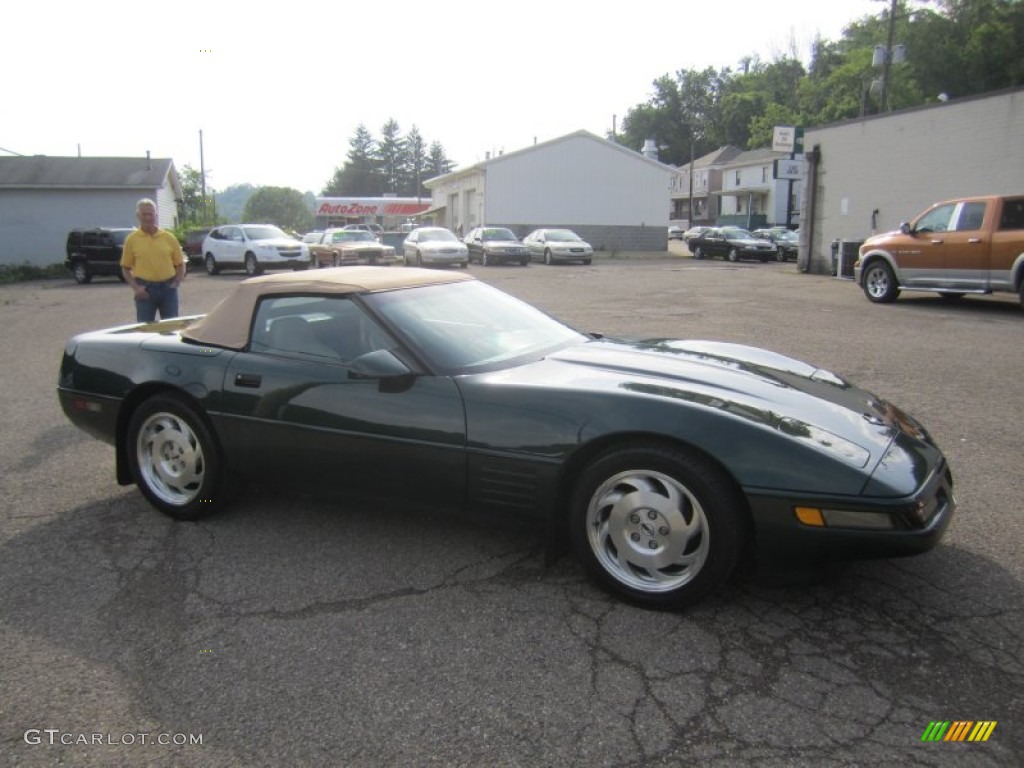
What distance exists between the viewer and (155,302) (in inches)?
281

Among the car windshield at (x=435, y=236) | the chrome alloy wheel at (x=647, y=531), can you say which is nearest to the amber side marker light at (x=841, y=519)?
the chrome alloy wheel at (x=647, y=531)

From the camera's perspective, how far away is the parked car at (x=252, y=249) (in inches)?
951

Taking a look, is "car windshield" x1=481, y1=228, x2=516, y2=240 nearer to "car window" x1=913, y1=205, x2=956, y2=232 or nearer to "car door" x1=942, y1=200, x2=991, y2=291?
"car window" x1=913, y1=205, x2=956, y2=232

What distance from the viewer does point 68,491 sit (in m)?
4.51

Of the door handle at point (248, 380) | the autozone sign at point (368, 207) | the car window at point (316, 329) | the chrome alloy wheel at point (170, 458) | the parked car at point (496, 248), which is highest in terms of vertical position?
the autozone sign at point (368, 207)

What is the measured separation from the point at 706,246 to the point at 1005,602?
32534mm

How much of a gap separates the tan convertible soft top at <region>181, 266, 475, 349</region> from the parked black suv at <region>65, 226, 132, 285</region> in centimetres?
2249

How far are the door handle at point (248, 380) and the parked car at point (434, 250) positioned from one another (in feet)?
75.3

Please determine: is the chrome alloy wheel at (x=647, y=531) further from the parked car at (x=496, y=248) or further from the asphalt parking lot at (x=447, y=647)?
the parked car at (x=496, y=248)

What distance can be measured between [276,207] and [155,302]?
4640 inches

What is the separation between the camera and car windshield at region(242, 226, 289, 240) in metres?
24.8

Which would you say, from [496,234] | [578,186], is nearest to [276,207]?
[578,186]

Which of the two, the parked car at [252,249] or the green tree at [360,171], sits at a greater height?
the green tree at [360,171]

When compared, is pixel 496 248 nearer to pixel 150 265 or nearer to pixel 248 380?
pixel 150 265
